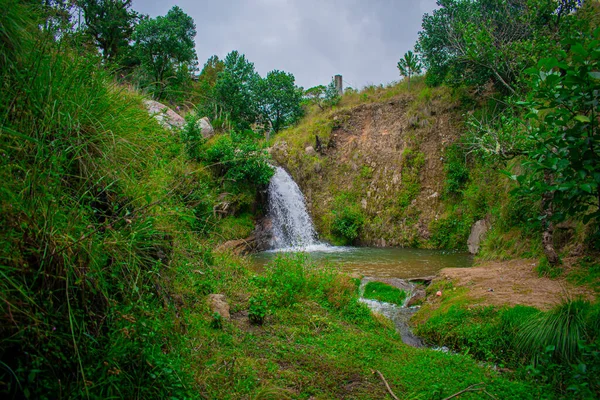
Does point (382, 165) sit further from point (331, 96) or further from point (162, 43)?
point (162, 43)

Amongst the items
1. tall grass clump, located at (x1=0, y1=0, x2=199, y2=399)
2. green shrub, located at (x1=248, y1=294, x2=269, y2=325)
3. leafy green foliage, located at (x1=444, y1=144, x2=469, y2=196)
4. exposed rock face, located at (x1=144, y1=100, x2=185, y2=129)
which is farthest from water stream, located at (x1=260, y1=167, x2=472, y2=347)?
tall grass clump, located at (x1=0, y1=0, x2=199, y2=399)

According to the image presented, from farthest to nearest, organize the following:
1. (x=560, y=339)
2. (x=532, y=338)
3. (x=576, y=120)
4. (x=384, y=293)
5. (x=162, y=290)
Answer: (x=384, y=293), (x=532, y=338), (x=560, y=339), (x=162, y=290), (x=576, y=120)

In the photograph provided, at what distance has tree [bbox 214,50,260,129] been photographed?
24.7 m

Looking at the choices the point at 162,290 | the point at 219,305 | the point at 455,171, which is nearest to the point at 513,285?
the point at 219,305

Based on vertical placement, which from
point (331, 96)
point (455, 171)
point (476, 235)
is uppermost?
point (331, 96)

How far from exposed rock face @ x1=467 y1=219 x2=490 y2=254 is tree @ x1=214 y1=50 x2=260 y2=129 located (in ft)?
53.7

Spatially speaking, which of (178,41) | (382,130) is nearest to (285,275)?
(382,130)

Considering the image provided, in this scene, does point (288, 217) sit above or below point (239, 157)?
below

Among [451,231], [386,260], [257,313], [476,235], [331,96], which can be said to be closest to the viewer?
[257,313]

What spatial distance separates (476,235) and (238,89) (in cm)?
1821

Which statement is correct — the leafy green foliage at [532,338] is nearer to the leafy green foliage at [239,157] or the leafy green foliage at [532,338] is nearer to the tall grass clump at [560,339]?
the tall grass clump at [560,339]

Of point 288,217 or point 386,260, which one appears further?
point 288,217

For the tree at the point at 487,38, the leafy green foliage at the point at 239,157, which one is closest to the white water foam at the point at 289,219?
the leafy green foliage at the point at 239,157

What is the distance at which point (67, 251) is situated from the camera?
197 cm
